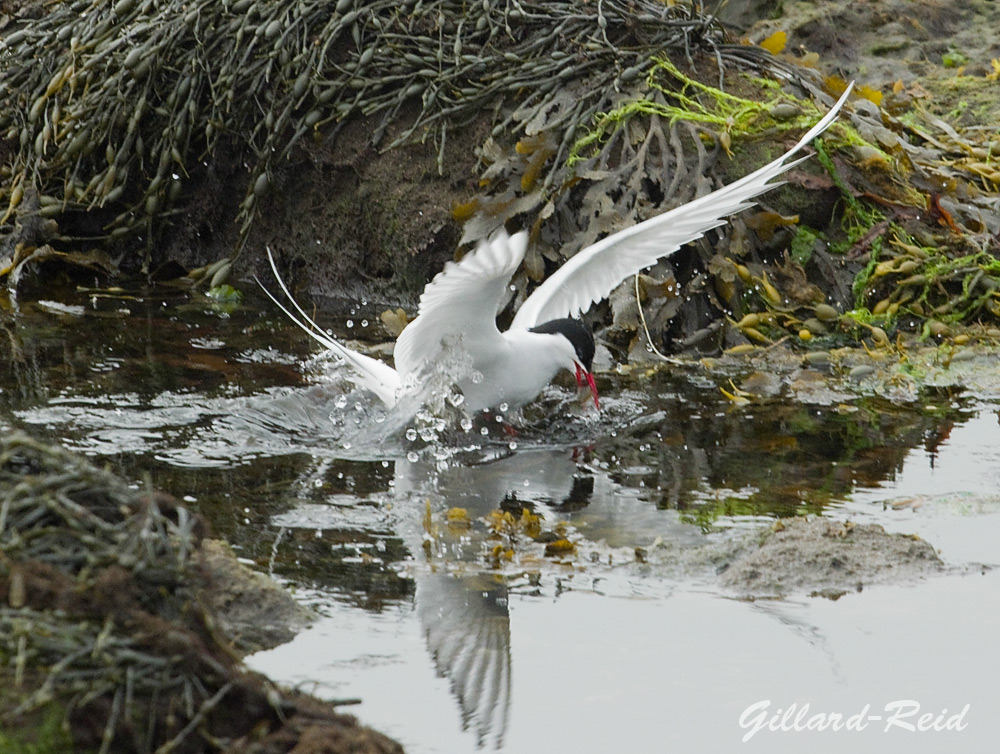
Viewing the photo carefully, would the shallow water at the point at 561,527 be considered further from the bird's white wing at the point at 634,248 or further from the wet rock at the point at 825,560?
the bird's white wing at the point at 634,248

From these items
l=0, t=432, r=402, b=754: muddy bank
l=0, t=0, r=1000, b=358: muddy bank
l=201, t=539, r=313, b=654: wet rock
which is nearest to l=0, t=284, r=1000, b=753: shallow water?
l=201, t=539, r=313, b=654: wet rock

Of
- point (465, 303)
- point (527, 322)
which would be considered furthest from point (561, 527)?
point (527, 322)

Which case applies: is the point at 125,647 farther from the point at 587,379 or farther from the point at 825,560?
the point at 587,379

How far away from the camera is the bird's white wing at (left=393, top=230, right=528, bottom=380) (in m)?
4.44

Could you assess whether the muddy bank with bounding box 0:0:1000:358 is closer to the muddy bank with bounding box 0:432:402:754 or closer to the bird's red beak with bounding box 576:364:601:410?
the bird's red beak with bounding box 576:364:601:410

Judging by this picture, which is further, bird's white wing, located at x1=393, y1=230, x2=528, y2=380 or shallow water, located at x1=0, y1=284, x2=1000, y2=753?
bird's white wing, located at x1=393, y1=230, x2=528, y2=380

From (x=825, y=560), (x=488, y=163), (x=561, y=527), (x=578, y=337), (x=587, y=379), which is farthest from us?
(x=488, y=163)

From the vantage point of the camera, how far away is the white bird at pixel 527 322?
4.98m

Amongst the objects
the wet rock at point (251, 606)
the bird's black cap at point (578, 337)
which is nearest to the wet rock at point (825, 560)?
the wet rock at point (251, 606)

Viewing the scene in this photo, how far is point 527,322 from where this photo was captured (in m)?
5.99

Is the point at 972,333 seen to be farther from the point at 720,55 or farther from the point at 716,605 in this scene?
the point at 716,605

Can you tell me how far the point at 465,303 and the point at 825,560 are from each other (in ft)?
5.78

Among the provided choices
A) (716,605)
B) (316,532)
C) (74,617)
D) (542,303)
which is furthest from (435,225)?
(74,617)

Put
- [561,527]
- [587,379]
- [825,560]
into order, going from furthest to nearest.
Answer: [587,379], [561,527], [825,560]
